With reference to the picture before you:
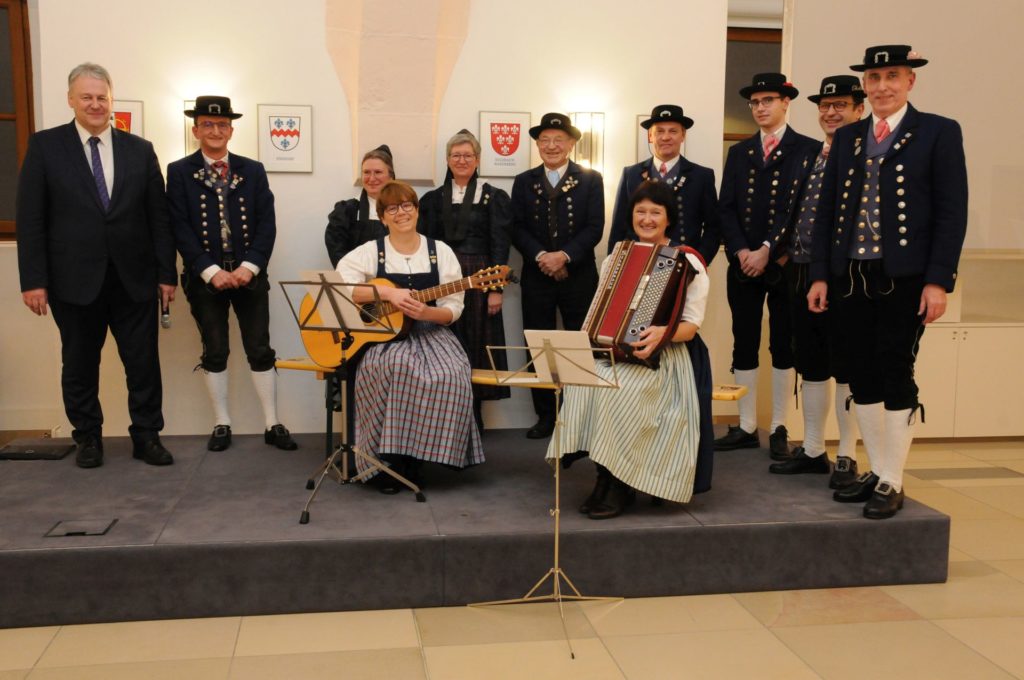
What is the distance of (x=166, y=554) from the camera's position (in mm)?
3189

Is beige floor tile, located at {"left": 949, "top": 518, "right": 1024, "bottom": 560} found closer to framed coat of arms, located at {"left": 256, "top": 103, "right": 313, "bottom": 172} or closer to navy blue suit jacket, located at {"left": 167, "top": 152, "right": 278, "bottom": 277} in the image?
navy blue suit jacket, located at {"left": 167, "top": 152, "right": 278, "bottom": 277}

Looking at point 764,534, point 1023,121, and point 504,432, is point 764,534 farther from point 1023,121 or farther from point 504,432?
point 1023,121

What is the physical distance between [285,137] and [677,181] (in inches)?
78.2

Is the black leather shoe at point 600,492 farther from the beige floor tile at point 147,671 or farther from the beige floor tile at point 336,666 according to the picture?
the beige floor tile at point 147,671

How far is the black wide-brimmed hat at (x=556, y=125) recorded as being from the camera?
4.76 m

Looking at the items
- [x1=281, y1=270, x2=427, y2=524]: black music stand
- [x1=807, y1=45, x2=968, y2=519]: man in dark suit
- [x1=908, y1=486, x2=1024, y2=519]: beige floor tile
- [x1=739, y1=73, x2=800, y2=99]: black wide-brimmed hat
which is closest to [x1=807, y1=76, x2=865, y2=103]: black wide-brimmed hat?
[x1=739, y1=73, x2=800, y2=99]: black wide-brimmed hat

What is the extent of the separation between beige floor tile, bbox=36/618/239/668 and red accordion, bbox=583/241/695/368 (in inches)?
65.7

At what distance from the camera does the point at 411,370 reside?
152 inches

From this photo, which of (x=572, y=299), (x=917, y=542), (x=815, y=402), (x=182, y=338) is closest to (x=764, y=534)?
(x=917, y=542)

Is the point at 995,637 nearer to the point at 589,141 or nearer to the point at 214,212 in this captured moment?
the point at 589,141

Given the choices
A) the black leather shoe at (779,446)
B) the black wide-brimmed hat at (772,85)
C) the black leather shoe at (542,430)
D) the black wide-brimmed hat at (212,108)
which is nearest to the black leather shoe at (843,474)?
the black leather shoe at (779,446)

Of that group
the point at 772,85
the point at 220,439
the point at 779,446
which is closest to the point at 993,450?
the point at 779,446

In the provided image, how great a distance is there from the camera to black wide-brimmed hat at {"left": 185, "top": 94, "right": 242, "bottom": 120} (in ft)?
14.6

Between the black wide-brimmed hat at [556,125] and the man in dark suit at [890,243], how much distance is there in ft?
4.58
